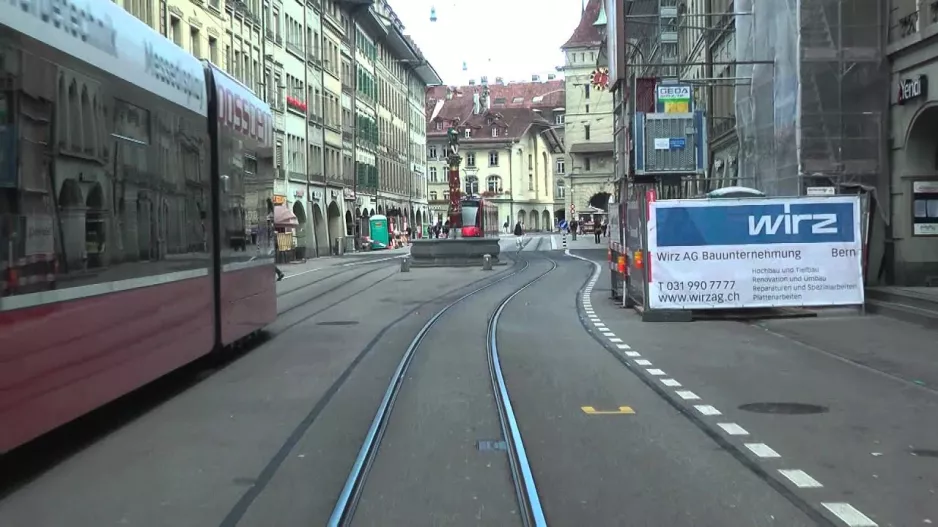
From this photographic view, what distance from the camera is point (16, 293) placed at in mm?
6355

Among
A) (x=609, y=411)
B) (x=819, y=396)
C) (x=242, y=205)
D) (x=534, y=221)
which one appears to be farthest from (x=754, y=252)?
(x=534, y=221)

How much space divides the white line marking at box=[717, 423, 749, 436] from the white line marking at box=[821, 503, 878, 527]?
89.8 inches

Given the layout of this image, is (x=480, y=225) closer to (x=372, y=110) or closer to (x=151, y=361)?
(x=372, y=110)

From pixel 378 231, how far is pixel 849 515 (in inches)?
2798

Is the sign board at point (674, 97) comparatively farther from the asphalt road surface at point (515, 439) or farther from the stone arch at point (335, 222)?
the stone arch at point (335, 222)

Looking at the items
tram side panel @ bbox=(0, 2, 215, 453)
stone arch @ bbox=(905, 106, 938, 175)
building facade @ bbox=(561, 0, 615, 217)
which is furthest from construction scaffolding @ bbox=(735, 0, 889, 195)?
building facade @ bbox=(561, 0, 615, 217)

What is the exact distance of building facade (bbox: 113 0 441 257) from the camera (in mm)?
48062

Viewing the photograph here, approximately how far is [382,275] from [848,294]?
72.8ft

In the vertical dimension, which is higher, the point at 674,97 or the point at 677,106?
the point at 674,97

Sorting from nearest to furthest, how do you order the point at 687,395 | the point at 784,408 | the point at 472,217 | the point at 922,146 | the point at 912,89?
1. the point at 784,408
2. the point at 687,395
3. the point at 912,89
4. the point at 922,146
5. the point at 472,217

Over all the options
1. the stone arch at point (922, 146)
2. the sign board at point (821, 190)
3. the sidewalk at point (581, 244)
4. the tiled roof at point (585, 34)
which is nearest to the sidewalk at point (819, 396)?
the sign board at point (821, 190)

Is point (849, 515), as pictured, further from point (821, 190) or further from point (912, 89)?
point (821, 190)

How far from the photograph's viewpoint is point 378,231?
7638 cm

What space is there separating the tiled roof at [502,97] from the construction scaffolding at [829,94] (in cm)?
11911
